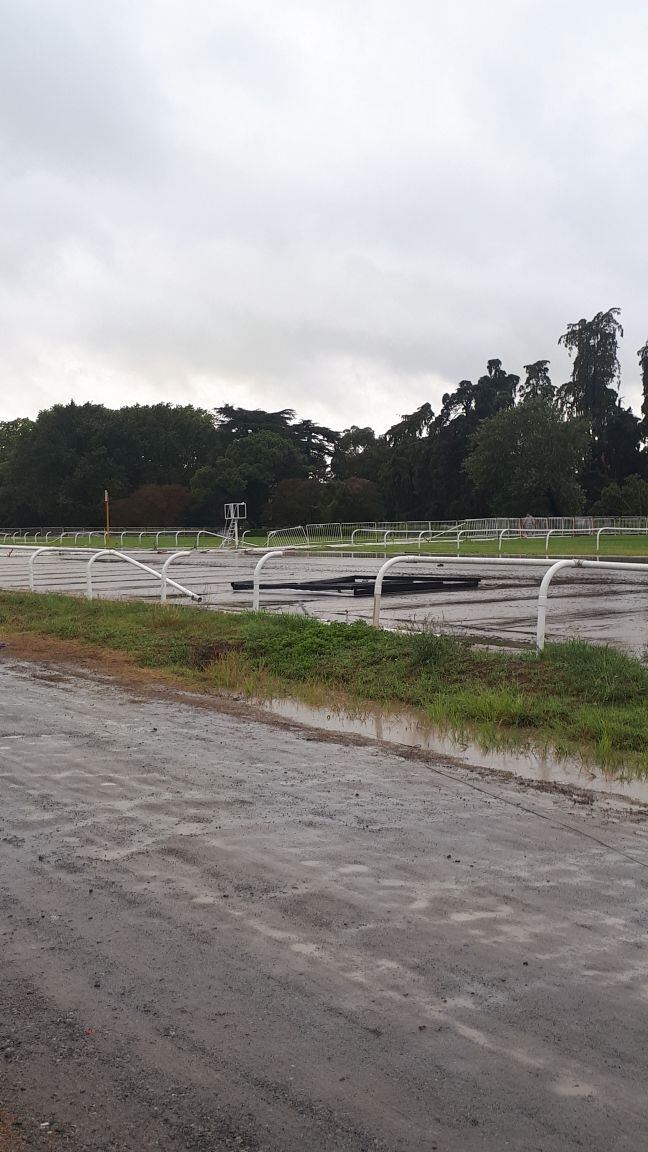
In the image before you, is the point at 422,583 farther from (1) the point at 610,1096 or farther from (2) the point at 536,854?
(1) the point at 610,1096

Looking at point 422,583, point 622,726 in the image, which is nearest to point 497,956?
point 622,726

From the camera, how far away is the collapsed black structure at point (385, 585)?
2017 cm

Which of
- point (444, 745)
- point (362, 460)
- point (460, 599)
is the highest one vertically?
point (362, 460)

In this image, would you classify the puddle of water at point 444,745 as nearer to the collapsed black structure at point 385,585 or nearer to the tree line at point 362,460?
the collapsed black structure at point 385,585

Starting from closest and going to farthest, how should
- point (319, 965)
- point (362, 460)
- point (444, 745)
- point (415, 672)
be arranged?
1. point (319, 965)
2. point (444, 745)
3. point (415, 672)
4. point (362, 460)

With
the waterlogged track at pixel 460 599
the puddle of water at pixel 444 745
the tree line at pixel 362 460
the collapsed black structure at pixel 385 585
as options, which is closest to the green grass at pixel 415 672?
the puddle of water at pixel 444 745

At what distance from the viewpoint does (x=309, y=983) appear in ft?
11.1

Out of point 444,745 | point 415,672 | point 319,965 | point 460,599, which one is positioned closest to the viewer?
point 319,965

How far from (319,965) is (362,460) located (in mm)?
85734

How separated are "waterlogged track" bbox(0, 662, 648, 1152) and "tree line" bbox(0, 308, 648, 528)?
2172 inches

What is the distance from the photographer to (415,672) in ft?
31.2

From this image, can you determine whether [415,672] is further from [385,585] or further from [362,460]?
[362,460]

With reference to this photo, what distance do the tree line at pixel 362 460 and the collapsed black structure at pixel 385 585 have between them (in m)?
38.4

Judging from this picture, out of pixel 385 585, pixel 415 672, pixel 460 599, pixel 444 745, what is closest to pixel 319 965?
pixel 444 745
